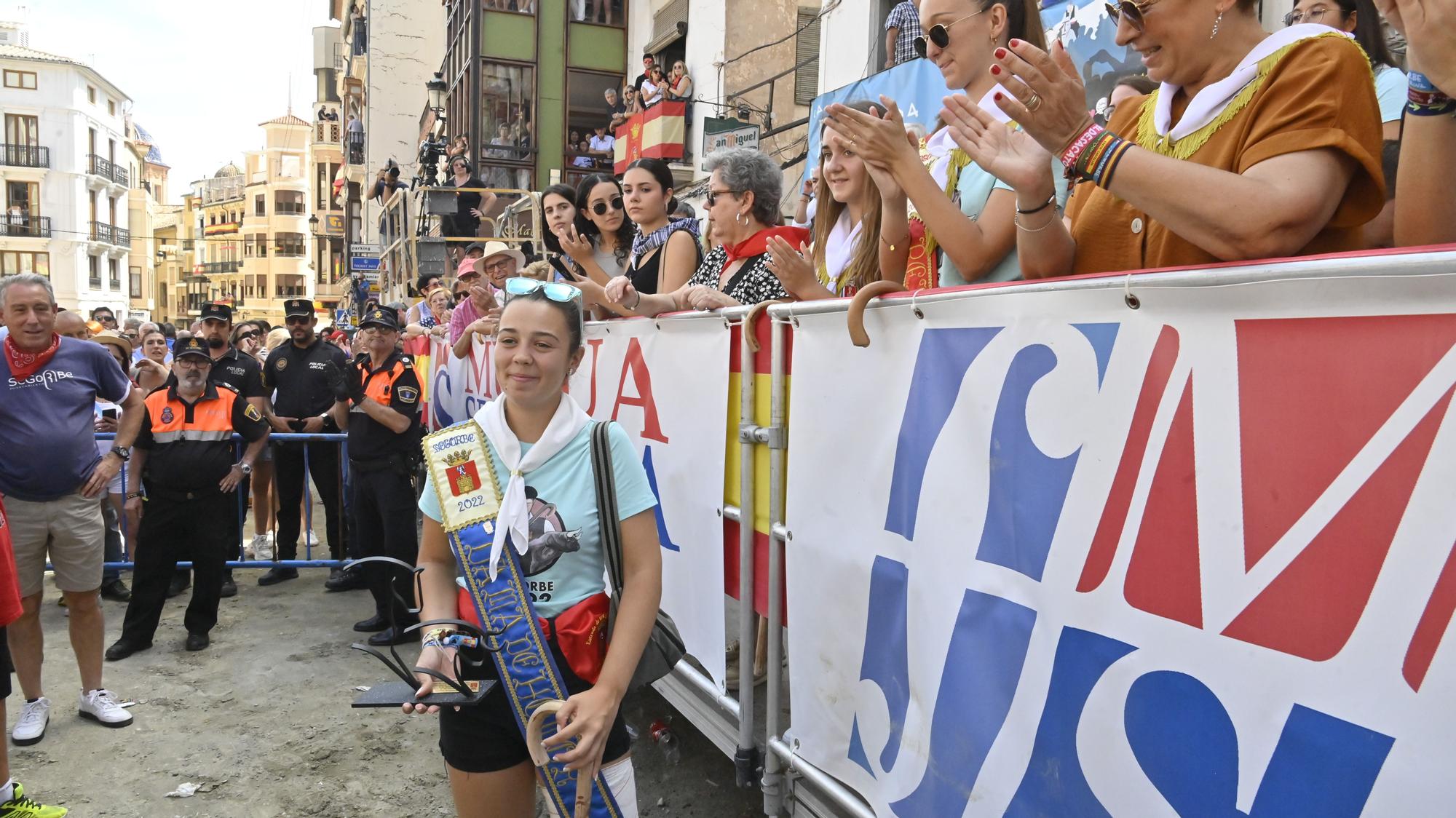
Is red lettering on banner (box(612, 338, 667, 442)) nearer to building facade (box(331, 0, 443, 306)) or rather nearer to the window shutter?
the window shutter

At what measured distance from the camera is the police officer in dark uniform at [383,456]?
270 inches

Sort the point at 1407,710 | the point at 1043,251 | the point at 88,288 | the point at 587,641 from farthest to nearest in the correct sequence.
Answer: the point at 88,288
the point at 587,641
the point at 1043,251
the point at 1407,710

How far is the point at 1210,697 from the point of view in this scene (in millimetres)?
1653

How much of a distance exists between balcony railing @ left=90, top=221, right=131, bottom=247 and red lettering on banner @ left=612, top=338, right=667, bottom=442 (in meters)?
76.4

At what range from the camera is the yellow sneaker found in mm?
3908

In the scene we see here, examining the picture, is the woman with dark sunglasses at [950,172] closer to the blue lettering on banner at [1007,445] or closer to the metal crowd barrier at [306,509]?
the blue lettering on banner at [1007,445]

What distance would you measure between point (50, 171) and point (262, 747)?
74.8m

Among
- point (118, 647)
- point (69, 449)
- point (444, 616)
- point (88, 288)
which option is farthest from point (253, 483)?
point (88, 288)

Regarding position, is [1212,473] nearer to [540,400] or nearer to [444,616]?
[540,400]

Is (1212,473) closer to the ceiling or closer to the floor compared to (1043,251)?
closer to the floor

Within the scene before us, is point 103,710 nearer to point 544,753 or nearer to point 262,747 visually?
point 262,747

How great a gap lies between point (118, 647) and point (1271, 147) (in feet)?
22.7

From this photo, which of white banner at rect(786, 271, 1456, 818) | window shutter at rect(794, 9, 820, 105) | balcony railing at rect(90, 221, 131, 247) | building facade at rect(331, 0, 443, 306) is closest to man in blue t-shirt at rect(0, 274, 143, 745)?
white banner at rect(786, 271, 1456, 818)

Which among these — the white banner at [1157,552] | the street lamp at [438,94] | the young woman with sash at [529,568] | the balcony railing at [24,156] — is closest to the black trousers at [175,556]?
the young woman with sash at [529,568]
